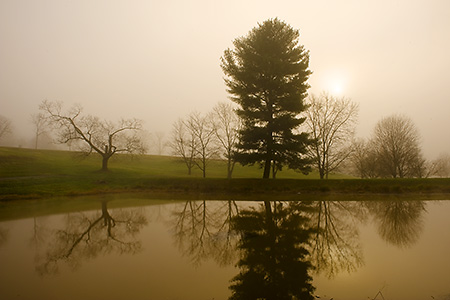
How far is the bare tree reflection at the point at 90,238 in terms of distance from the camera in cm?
695

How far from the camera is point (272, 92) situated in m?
23.8

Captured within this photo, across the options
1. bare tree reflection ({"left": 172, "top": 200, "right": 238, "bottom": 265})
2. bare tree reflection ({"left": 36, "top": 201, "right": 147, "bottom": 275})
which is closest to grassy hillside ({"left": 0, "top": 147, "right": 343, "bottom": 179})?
bare tree reflection ({"left": 172, "top": 200, "right": 238, "bottom": 265})

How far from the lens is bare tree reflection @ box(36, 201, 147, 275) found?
22.8ft

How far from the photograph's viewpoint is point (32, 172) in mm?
30500

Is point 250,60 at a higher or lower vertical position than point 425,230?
higher

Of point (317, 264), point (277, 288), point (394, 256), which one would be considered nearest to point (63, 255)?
point (277, 288)

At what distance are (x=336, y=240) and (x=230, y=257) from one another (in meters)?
3.98

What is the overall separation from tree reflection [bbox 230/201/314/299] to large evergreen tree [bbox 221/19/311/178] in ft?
41.6

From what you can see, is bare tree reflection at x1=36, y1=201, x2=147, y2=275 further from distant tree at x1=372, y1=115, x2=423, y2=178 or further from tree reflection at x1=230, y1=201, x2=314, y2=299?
distant tree at x1=372, y1=115, x2=423, y2=178

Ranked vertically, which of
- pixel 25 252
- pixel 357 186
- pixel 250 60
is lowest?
pixel 25 252

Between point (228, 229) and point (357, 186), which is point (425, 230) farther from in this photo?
point (357, 186)

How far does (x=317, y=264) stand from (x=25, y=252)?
874 centimetres

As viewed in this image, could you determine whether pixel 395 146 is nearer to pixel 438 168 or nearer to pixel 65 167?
pixel 438 168

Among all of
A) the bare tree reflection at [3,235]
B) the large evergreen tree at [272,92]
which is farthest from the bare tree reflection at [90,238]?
the large evergreen tree at [272,92]
